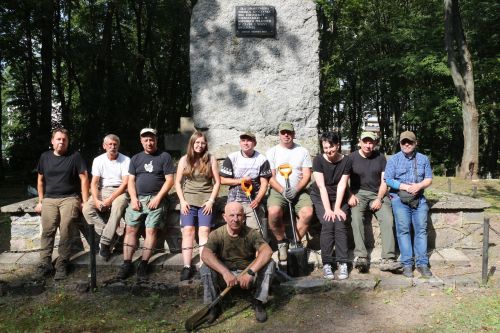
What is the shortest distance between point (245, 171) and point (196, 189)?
0.59m

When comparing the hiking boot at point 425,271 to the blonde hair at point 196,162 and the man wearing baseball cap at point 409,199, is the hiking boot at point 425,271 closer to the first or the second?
the man wearing baseball cap at point 409,199

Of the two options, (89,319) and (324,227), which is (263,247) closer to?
(324,227)

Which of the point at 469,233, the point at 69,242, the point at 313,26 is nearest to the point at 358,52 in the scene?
the point at 313,26

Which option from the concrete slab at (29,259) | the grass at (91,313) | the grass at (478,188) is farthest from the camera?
the grass at (478,188)

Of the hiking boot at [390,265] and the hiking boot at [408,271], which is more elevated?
the hiking boot at [390,265]

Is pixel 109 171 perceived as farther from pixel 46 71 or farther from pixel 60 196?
pixel 46 71

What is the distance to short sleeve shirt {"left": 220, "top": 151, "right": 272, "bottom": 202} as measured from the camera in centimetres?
496

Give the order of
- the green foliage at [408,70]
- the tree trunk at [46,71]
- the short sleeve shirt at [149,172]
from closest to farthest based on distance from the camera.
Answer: the short sleeve shirt at [149,172]
the tree trunk at [46,71]
the green foliage at [408,70]

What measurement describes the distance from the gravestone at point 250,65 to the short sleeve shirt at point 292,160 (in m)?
1.45

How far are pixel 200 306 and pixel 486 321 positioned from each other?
8.23ft

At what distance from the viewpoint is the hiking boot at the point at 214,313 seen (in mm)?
3820

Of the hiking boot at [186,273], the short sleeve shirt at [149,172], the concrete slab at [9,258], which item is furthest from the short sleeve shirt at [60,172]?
the hiking boot at [186,273]

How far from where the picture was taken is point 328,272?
455cm

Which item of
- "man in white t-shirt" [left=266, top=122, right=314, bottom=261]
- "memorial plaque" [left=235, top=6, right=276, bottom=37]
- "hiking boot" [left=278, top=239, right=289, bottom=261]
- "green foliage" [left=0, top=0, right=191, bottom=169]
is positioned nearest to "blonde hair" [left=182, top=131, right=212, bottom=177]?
"man in white t-shirt" [left=266, top=122, right=314, bottom=261]
